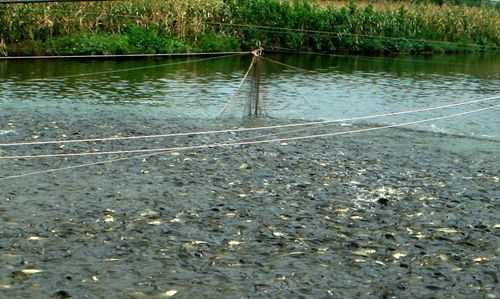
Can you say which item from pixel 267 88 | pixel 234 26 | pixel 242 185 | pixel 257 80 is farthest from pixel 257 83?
pixel 234 26

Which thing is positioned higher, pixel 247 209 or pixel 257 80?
pixel 257 80

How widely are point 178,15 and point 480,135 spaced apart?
1914 centimetres

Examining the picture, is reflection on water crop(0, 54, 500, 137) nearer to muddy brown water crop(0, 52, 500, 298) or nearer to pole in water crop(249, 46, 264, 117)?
muddy brown water crop(0, 52, 500, 298)

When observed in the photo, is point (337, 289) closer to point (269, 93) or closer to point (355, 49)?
point (269, 93)

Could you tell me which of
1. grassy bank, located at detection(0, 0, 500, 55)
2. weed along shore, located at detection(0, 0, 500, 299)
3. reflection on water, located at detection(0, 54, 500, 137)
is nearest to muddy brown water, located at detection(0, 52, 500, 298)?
weed along shore, located at detection(0, 0, 500, 299)

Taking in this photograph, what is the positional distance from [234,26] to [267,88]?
1298 cm

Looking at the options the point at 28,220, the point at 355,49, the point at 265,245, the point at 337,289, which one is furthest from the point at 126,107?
the point at 355,49

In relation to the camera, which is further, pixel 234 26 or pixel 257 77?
pixel 234 26

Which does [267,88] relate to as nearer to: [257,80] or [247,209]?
[257,80]

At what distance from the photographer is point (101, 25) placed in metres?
30.6

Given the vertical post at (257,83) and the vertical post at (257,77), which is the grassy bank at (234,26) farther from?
the vertical post at (257,83)

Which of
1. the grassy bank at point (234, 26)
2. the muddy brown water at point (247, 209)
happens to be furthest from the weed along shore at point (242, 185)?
the grassy bank at point (234, 26)

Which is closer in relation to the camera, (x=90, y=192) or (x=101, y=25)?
(x=90, y=192)

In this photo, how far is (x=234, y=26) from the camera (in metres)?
34.2
